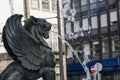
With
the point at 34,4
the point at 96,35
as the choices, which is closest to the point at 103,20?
the point at 96,35

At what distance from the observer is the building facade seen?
4675 cm

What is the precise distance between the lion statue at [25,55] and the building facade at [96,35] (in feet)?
127

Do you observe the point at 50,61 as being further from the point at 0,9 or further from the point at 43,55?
the point at 0,9

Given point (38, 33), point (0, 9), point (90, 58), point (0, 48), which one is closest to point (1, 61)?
point (0, 48)

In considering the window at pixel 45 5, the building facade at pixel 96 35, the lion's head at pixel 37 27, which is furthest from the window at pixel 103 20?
the lion's head at pixel 37 27

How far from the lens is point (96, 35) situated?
49.1m

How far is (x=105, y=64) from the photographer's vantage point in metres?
46.6

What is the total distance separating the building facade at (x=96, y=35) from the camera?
46.8m

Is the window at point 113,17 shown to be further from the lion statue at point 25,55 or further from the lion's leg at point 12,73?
the lion's leg at point 12,73

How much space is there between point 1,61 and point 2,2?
3.66 m

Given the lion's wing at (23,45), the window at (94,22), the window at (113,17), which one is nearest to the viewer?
the lion's wing at (23,45)

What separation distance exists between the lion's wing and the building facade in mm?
38821

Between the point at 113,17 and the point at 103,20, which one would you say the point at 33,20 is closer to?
the point at 113,17

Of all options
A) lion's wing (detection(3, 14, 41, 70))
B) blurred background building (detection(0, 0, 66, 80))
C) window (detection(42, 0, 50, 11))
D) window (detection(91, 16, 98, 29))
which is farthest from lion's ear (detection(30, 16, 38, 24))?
window (detection(91, 16, 98, 29))
